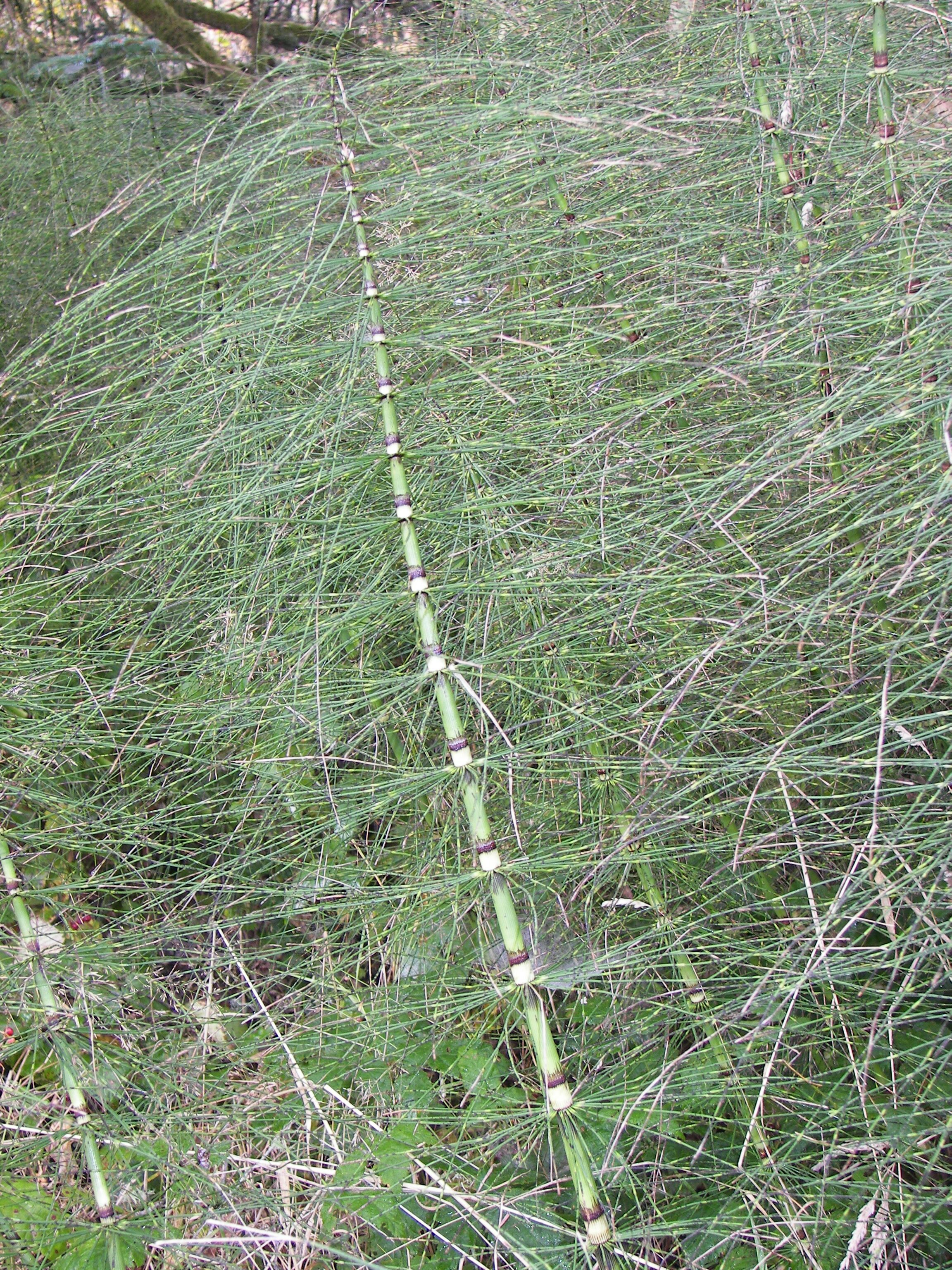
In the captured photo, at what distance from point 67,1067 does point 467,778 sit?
0.80 m

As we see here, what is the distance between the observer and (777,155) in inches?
71.0

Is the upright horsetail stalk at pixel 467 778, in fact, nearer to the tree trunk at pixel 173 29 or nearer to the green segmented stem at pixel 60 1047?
the green segmented stem at pixel 60 1047

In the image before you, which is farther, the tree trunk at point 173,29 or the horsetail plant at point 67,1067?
the tree trunk at point 173,29

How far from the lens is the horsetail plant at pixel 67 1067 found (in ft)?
5.05

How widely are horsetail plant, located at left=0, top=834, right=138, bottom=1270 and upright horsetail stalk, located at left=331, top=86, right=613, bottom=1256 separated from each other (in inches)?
27.8

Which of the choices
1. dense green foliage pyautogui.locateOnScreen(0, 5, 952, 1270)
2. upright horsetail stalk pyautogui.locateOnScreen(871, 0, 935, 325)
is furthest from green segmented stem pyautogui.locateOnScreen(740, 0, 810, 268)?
upright horsetail stalk pyautogui.locateOnScreen(871, 0, 935, 325)

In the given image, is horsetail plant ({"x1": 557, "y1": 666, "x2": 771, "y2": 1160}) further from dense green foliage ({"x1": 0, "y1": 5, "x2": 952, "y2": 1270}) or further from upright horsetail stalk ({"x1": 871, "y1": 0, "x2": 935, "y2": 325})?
upright horsetail stalk ({"x1": 871, "y1": 0, "x2": 935, "y2": 325})

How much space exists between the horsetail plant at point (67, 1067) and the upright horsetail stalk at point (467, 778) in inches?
27.8

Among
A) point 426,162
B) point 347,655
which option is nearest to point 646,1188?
point 347,655

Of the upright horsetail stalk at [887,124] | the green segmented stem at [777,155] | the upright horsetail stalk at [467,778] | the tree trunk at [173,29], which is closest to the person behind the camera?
the upright horsetail stalk at [467,778]

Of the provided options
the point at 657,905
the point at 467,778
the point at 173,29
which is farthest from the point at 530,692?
the point at 173,29

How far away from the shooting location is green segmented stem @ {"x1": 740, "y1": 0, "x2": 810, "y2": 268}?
174 cm

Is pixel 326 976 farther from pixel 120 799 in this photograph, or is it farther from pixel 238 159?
pixel 238 159

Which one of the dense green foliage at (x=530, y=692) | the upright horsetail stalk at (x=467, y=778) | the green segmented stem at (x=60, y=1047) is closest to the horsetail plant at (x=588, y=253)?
the dense green foliage at (x=530, y=692)
